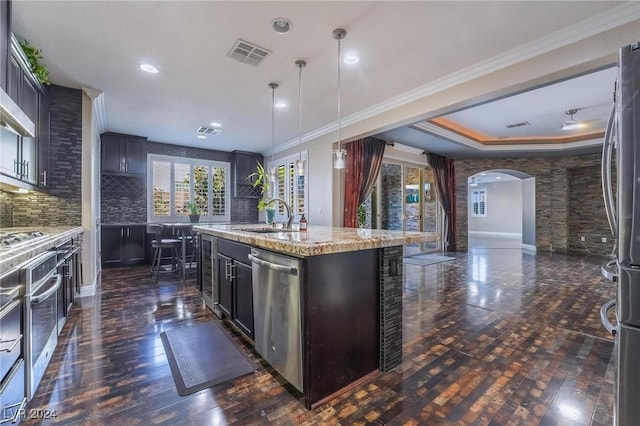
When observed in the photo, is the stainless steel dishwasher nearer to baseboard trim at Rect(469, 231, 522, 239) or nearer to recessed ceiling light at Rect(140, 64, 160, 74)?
recessed ceiling light at Rect(140, 64, 160, 74)

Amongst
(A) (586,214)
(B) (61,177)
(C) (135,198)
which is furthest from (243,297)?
(A) (586,214)

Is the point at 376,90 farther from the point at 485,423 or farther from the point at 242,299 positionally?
the point at 485,423

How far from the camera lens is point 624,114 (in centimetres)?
121

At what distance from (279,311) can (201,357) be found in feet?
2.95

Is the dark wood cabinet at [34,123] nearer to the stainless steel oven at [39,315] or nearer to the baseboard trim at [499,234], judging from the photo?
the stainless steel oven at [39,315]

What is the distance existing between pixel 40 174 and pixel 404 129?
5.27 m

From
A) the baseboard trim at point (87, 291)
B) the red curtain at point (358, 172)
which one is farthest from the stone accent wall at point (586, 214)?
the baseboard trim at point (87, 291)

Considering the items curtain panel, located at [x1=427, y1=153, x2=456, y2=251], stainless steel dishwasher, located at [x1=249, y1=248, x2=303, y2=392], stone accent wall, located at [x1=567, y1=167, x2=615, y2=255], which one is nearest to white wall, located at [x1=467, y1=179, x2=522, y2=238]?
stone accent wall, located at [x1=567, y1=167, x2=615, y2=255]

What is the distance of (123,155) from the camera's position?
589 cm

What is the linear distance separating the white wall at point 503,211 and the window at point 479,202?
161 mm

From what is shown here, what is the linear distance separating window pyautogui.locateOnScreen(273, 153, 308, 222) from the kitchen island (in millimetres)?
4029

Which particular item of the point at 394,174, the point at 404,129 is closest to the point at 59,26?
the point at 404,129

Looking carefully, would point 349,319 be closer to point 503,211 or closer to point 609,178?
point 609,178

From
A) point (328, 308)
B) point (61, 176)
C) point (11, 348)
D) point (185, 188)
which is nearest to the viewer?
point (11, 348)
